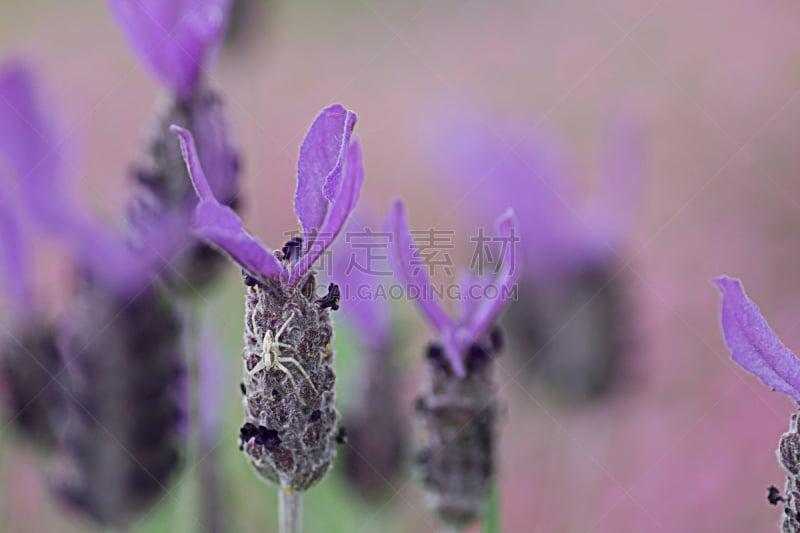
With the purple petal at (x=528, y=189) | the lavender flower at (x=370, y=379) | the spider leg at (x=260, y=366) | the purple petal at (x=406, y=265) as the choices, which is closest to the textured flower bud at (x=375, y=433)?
the lavender flower at (x=370, y=379)

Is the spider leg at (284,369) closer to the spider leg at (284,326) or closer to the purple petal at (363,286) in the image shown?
the spider leg at (284,326)

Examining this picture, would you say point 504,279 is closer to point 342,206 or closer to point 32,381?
point 342,206

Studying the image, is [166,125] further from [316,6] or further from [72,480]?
[316,6]

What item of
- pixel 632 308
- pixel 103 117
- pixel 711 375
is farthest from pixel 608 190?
pixel 103 117

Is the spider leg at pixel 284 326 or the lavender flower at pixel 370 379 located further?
the lavender flower at pixel 370 379

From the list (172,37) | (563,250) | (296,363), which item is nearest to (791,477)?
(296,363)

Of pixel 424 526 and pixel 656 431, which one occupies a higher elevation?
pixel 656 431
